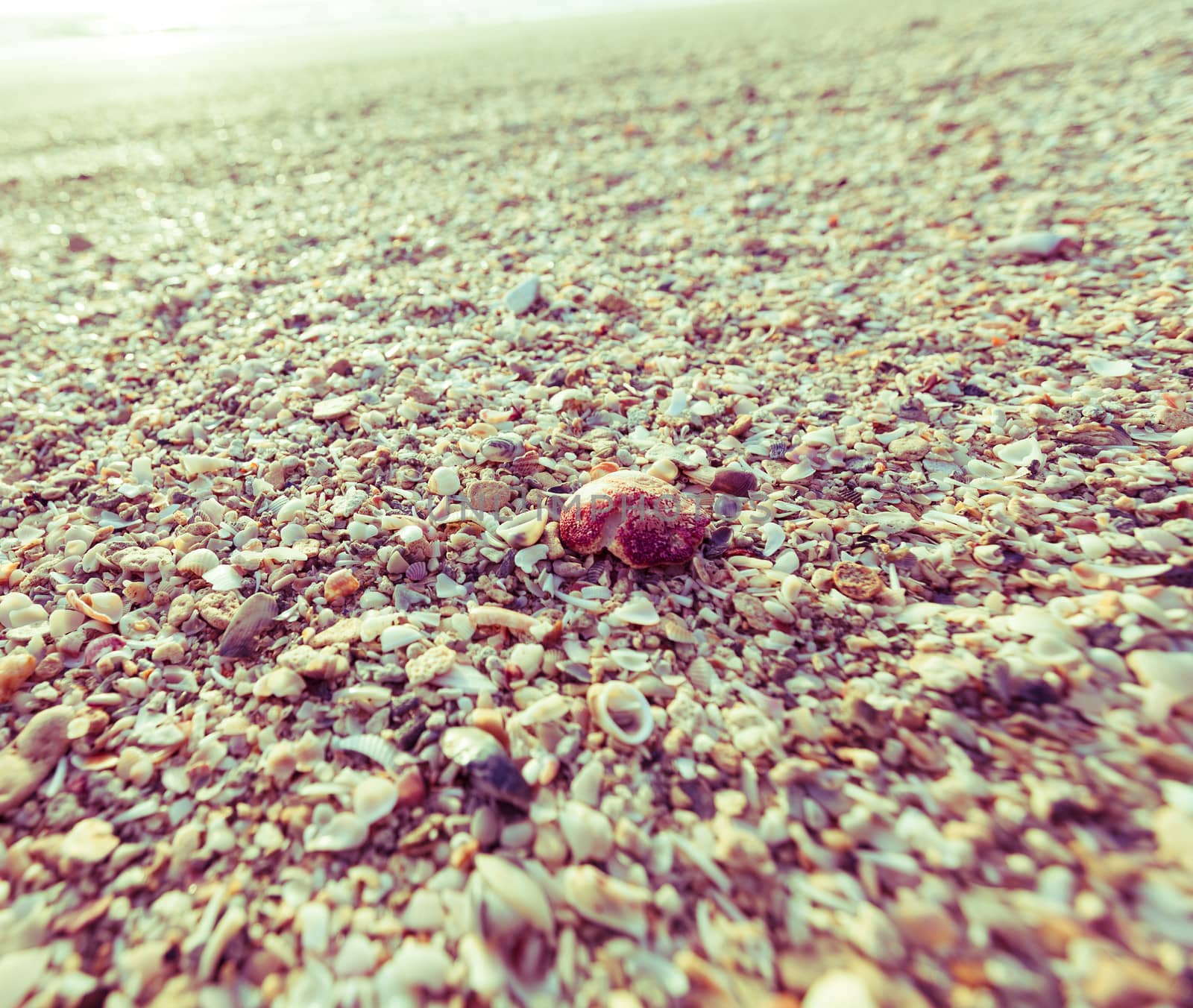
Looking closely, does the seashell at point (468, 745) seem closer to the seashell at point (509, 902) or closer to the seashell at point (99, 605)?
the seashell at point (509, 902)

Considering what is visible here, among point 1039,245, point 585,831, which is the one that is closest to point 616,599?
point 585,831

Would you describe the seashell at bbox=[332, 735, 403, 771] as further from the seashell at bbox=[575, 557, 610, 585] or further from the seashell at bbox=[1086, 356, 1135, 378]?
the seashell at bbox=[1086, 356, 1135, 378]

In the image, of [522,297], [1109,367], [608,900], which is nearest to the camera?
[608,900]

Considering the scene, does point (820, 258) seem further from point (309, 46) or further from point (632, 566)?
point (309, 46)

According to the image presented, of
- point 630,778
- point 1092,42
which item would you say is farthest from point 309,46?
point 630,778

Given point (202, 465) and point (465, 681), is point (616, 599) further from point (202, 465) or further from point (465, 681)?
point (202, 465)

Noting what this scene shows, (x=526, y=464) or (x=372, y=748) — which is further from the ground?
(x=526, y=464)

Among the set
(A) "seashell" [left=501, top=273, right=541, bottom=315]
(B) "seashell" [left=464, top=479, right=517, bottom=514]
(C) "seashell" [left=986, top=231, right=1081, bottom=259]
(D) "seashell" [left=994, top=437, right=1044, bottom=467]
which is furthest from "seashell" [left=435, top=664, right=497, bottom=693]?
(C) "seashell" [left=986, top=231, right=1081, bottom=259]
